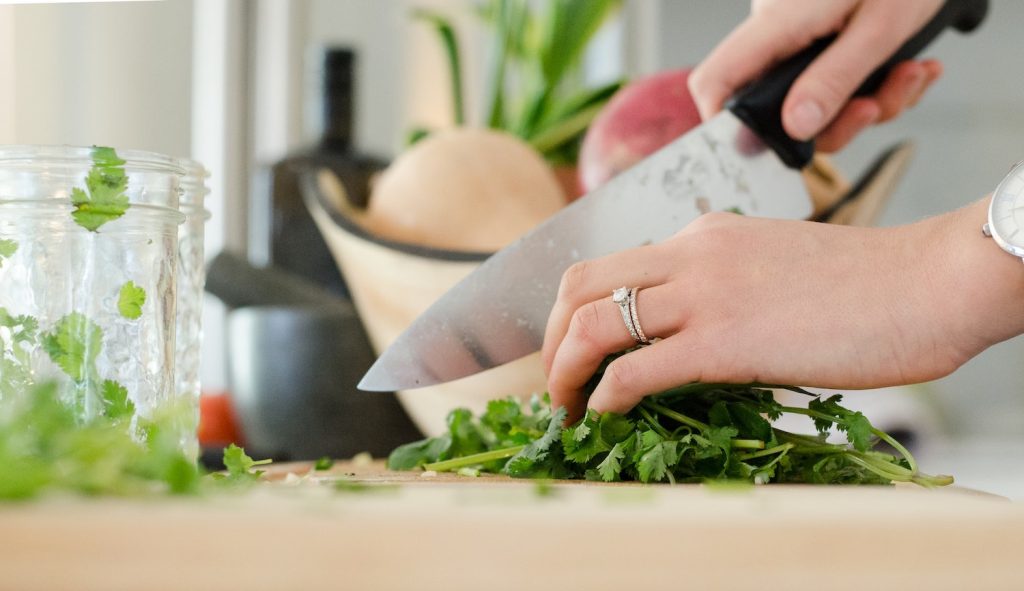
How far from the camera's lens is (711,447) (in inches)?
27.1

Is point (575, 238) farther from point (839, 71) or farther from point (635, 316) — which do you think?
point (839, 71)

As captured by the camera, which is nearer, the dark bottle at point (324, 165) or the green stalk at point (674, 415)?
the green stalk at point (674, 415)

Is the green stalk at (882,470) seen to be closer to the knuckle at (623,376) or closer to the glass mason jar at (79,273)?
the knuckle at (623,376)

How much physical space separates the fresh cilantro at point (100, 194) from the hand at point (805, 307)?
327 mm

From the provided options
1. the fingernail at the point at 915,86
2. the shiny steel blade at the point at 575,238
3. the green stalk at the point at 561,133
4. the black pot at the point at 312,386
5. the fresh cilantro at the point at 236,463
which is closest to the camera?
the fresh cilantro at the point at 236,463

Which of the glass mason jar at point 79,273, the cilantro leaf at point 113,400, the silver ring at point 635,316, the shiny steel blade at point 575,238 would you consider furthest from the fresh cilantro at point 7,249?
the silver ring at point 635,316

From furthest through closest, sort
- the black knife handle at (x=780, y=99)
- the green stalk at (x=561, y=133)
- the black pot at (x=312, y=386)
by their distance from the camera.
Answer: the green stalk at (x=561, y=133), the black pot at (x=312, y=386), the black knife handle at (x=780, y=99)

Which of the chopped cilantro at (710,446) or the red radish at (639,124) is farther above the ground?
the red radish at (639,124)

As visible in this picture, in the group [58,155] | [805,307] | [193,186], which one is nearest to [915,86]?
[805,307]

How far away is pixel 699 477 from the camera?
0.70 m

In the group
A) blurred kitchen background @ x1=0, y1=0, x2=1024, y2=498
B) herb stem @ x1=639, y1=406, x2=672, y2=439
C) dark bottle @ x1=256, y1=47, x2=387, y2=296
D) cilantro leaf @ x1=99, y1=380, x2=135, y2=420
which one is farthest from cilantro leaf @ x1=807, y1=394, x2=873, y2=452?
dark bottle @ x1=256, y1=47, x2=387, y2=296

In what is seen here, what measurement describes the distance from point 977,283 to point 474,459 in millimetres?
388

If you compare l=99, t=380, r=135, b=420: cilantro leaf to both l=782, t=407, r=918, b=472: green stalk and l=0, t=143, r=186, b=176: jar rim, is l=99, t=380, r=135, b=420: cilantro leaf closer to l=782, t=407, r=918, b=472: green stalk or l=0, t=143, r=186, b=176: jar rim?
l=0, t=143, r=186, b=176: jar rim

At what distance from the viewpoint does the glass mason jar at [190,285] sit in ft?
2.76
